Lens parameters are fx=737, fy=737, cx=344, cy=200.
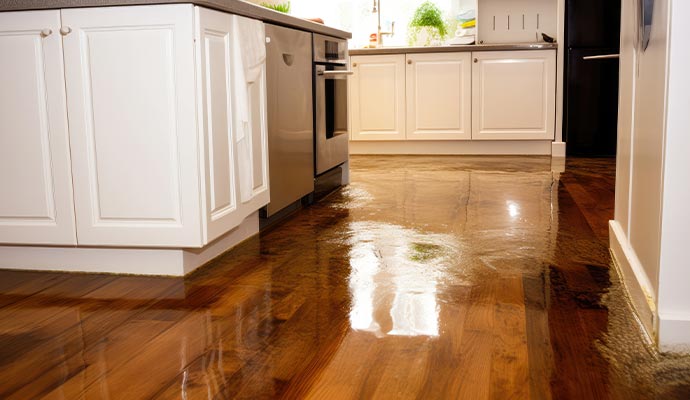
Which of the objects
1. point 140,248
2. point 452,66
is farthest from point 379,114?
point 140,248

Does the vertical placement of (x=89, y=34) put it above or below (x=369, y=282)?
above

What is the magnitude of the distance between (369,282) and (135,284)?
722 mm

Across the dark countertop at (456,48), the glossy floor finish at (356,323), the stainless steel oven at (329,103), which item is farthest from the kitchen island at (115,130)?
the dark countertop at (456,48)

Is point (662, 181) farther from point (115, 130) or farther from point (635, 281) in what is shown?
point (115, 130)

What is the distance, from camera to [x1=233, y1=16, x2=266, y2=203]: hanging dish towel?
2.50 m

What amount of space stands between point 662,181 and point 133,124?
1479 mm

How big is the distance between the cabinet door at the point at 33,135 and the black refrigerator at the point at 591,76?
4.30 meters

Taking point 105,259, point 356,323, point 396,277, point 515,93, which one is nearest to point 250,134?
point 105,259

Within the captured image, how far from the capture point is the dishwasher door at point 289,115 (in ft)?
9.73

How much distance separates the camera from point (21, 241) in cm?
236

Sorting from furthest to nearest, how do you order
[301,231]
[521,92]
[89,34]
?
[521,92] < [301,231] < [89,34]

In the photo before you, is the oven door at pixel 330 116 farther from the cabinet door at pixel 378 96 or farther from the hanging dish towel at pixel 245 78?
the cabinet door at pixel 378 96

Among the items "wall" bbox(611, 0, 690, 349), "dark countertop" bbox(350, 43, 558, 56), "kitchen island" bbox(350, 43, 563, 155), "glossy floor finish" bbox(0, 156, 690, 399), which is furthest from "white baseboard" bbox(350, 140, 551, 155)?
"wall" bbox(611, 0, 690, 349)

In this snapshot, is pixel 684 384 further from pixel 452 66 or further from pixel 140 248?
pixel 452 66
